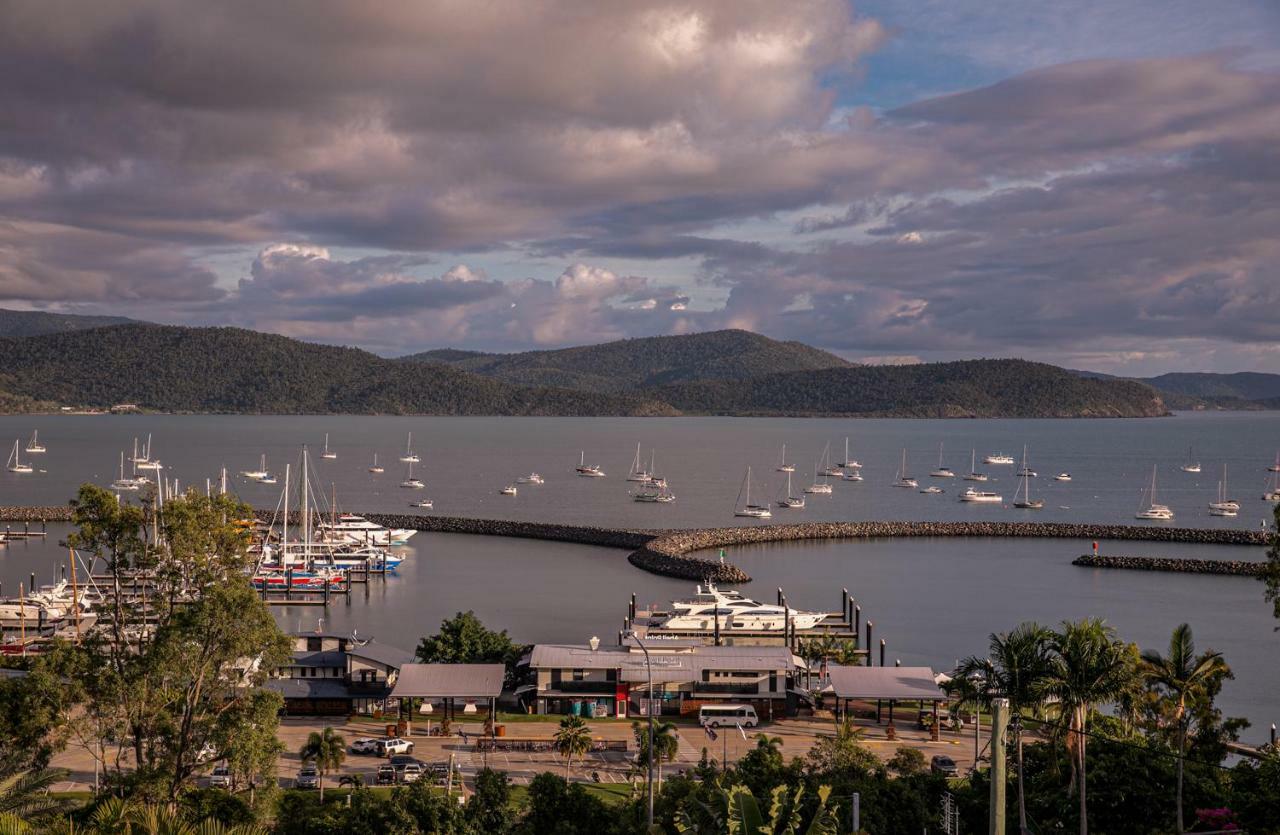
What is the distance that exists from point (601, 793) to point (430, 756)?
6848 mm

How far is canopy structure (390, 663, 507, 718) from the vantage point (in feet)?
132

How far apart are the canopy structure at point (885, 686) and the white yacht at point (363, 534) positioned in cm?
5457

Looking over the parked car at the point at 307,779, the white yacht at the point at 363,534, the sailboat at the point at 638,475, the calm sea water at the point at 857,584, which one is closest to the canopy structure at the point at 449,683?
the parked car at the point at 307,779

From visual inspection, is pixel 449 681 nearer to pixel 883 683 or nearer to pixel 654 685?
pixel 654 685

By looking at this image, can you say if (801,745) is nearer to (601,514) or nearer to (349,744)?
(349,744)

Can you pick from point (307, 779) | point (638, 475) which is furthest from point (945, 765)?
point (638, 475)

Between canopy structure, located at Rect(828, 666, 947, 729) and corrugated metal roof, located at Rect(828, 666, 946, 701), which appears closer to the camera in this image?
canopy structure, located at Rect(828, 666, 947, 729)

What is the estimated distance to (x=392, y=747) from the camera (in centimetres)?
3538

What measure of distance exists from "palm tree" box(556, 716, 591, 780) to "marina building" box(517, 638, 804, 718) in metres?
8.41

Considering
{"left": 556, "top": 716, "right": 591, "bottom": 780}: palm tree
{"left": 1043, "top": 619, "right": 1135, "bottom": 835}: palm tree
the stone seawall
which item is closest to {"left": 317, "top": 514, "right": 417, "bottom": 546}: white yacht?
the stone seawall

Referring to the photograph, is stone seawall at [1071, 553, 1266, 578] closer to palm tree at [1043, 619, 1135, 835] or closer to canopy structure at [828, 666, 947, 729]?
canopy structure at [828, 666, 947, 729]

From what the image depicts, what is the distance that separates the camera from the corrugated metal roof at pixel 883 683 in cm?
4122

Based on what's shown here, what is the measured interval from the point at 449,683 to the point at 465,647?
153 inches

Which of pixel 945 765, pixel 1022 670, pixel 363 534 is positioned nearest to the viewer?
pixel 1022 670
